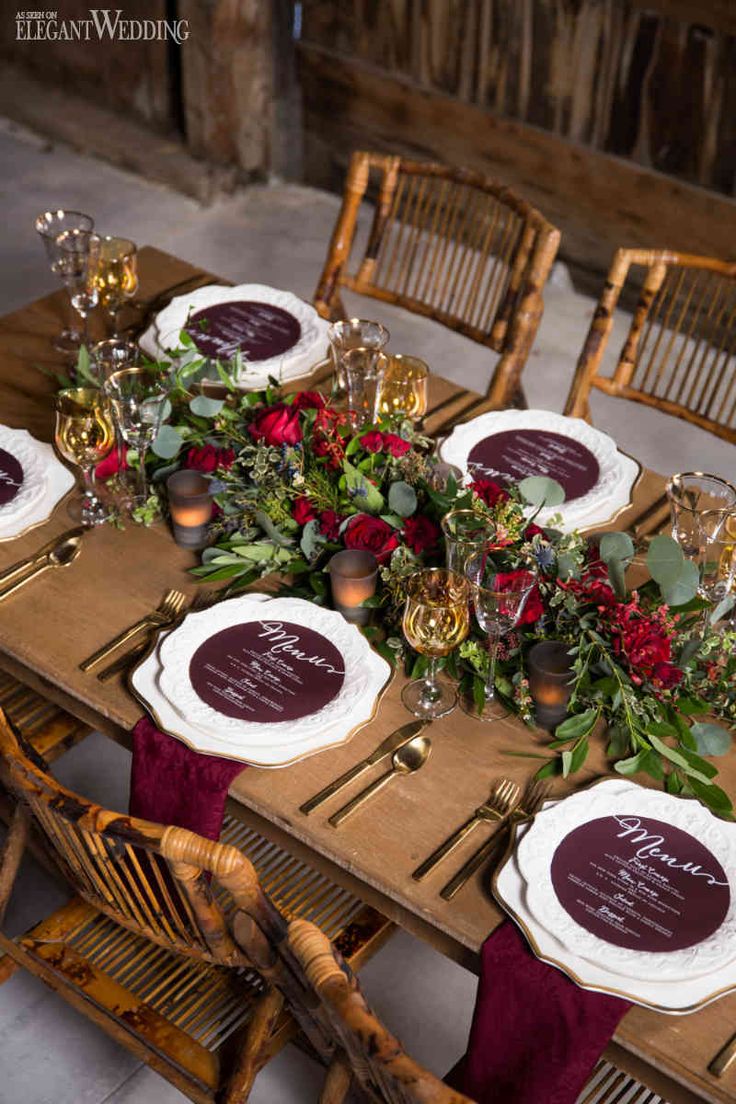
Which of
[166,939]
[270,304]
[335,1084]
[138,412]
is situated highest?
[138,412]

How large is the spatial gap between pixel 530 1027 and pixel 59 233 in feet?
5.62

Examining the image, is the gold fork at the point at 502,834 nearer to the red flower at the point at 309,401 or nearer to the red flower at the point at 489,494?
the red flower at the point at 489,494

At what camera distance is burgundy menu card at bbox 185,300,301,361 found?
238 cm

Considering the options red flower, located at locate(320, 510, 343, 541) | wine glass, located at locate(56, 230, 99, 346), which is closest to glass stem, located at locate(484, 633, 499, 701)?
red flower, located at locate(320, 510, 343, 541)

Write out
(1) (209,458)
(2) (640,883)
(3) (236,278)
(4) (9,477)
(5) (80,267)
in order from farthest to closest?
(3) (236,278) → (5) (80,267) → (4) (9,477) → (1) (209,458) → (2) (640,883)

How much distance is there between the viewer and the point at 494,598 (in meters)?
1.61

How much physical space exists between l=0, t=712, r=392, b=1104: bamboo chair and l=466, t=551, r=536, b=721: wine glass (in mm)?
382

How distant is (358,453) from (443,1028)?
3.21 feet

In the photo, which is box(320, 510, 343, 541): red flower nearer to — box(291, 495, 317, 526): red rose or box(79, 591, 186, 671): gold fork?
box(291, 495, 317, 526): red rose

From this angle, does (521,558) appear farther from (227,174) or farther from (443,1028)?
(227,174)

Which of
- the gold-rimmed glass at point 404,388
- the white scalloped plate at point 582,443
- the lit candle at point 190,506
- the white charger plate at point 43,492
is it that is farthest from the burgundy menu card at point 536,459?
the white charger plate at point 43,492

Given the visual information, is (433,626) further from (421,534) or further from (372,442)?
(372,442)

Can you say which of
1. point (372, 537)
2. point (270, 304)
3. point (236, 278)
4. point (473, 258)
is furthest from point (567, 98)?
point (372, 537)

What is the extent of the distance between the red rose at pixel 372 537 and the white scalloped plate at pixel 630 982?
568 mm
